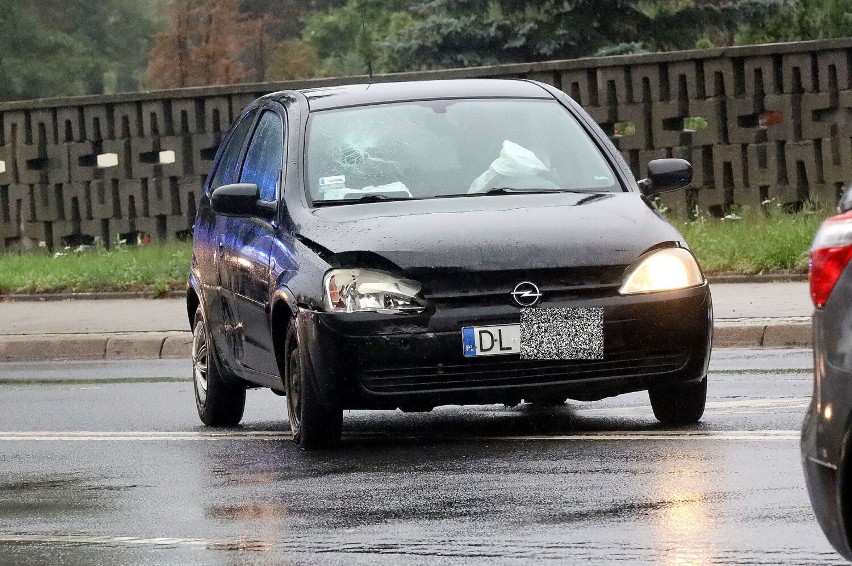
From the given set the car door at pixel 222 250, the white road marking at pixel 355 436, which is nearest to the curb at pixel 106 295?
the car door at pixel 222 250

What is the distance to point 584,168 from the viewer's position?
9953 millimetres

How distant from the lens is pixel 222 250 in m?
10.5

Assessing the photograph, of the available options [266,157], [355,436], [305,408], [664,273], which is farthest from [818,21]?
[305,408]

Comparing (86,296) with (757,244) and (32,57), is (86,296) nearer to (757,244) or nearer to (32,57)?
(757,244)

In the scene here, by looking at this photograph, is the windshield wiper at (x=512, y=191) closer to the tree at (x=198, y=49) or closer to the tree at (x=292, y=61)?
the tree at (x=198, y=49)

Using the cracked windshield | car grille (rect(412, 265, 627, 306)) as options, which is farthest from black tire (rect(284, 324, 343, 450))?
the cracked windshield

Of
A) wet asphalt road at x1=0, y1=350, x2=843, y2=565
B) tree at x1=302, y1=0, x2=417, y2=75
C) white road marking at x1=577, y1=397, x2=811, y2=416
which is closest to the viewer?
wet asphalt road at x1=0, y1=350, x2=843, y2=565

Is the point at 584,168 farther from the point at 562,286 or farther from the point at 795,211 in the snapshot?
the point at 795,211

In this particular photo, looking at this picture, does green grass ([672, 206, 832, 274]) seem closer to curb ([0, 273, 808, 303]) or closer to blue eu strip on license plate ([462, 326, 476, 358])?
curb ([0, 273, 808, 303])

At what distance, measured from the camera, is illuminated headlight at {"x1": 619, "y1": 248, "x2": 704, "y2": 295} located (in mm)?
8750

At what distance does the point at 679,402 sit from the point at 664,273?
775mm

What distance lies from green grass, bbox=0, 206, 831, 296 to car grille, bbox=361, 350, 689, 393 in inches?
319

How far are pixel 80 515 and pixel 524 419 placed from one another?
3.09 metres

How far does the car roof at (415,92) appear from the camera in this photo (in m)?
10.3
